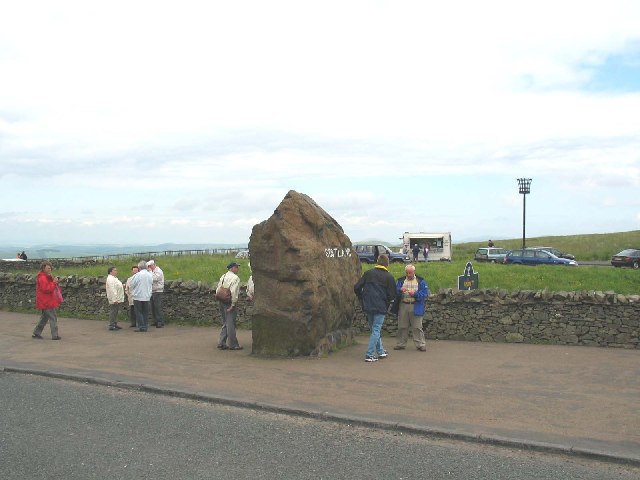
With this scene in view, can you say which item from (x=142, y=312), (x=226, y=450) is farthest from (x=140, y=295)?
(x=226, y=450)

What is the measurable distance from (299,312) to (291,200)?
7.22 ft

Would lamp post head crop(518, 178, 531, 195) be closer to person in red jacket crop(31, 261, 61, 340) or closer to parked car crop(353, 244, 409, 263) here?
→ parked car crop(353, 244, 409, 263)

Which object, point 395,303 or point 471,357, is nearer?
point 471,357

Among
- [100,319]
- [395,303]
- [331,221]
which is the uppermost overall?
[331,221]

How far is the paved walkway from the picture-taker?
7594mm

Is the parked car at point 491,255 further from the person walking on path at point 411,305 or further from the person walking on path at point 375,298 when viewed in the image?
the person walking on path at point 375,298

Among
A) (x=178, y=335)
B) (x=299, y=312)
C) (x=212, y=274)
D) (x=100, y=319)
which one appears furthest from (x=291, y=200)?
(x=212, y=274)

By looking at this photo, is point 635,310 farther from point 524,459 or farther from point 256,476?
point 256,476

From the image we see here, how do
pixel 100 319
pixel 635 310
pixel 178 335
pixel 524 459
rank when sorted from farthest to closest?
pixel 100 319 < pixel 178 335 < pixel 635 310 < pixel 524 459

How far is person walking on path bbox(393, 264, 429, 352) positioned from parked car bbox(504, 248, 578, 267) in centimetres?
3007

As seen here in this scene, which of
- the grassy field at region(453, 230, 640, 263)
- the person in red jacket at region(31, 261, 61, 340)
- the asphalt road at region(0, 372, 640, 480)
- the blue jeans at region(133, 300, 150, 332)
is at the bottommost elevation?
the asphalt road at region(0, 372, 640, 480)

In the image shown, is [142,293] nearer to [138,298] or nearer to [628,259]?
[138,298]

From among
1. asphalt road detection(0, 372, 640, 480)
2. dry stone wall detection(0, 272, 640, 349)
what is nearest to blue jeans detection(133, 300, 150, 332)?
dry stone wall detection(0, 272, 640, 349)

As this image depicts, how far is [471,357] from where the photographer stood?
12156 millimetres
